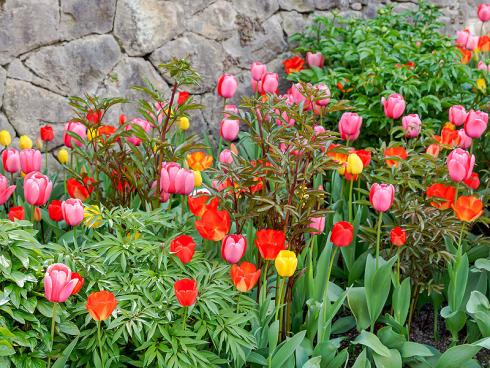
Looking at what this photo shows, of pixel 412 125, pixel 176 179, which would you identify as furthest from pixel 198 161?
pixel 412 125

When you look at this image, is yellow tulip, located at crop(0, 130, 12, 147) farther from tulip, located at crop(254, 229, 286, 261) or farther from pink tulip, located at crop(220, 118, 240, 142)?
tulip, located at crop(254, 229, 286, 261)

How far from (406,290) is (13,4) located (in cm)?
200

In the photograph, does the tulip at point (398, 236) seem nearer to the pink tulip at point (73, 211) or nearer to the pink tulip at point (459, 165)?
the pink tulip at point (459, 165)

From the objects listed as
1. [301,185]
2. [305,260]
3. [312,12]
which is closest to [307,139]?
[301,185]

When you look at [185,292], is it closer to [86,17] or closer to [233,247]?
[233,247]

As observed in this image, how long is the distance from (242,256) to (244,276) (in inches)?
9.9

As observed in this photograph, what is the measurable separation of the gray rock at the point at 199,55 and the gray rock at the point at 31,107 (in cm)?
54

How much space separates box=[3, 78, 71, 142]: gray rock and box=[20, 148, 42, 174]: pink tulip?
619mm

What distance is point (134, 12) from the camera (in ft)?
11.7

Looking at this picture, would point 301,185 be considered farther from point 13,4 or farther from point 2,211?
point 13,4

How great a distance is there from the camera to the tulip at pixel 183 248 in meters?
2.13

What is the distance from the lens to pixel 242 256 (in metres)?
2.39

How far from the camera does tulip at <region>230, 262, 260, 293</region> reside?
214 centimetres

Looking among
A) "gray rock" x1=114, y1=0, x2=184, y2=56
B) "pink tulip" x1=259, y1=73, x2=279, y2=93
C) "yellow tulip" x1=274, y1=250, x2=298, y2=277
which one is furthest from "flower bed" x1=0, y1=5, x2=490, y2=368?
"gray rock" x1=114, y1=0, x2=184, y2=56
